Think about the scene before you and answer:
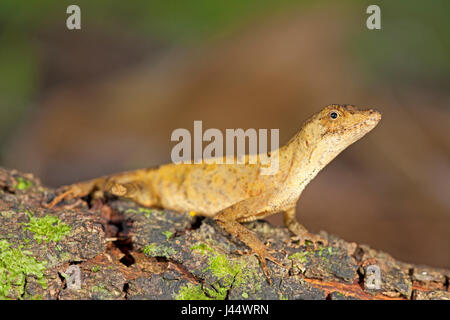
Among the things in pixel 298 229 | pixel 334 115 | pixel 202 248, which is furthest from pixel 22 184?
pixel 334 115

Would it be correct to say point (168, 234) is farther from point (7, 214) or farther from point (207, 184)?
point (7, 214)

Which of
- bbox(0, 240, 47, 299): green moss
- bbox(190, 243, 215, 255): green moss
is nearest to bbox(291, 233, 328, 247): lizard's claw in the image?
bbox(190, 243, 215, 255): green moss

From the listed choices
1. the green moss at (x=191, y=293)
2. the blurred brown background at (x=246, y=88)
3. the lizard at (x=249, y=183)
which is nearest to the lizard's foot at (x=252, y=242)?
the lizard at (x=249, y=183)

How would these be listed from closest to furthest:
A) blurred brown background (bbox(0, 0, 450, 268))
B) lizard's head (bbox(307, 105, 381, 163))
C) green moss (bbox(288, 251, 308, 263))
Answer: green moss (bbox(288, 251, 308, 263)) → lizard's head (bbox(307, 105, 381, 163)) → blurred brown background (bbox(0, 0, 450, 268))

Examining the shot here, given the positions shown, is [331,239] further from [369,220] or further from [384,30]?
[384,30]

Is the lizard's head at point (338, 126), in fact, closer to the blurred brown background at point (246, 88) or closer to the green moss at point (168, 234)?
the green moss at point (168, 234)

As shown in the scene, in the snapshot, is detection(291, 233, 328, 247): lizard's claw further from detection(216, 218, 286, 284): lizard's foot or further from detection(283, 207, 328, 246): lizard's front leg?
detection(216, 218, 286, 284): lizard's foot
